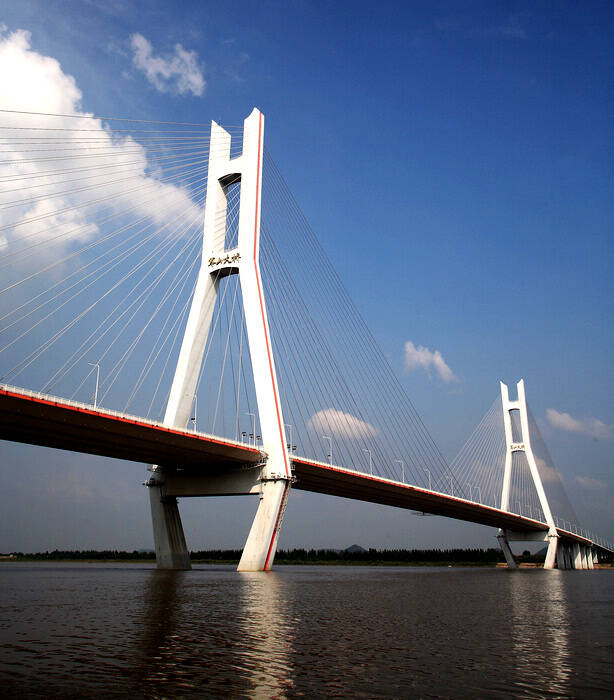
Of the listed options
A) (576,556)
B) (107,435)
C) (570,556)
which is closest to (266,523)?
(107,435)

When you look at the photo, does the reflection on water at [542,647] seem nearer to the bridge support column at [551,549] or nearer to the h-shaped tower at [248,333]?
the h-shaped tower at [248,333]

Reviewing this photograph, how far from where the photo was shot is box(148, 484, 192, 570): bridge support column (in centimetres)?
4003

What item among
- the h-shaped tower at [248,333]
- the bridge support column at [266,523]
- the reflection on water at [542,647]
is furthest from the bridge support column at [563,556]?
the reflection on water at [542,647]

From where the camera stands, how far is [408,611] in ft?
56.5

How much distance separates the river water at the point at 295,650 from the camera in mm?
7633

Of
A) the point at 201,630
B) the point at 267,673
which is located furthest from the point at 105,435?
the point at 267,673

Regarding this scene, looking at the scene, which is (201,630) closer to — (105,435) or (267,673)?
(267,673)

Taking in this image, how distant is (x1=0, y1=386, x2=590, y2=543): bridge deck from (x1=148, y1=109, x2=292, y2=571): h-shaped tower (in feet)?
4.64

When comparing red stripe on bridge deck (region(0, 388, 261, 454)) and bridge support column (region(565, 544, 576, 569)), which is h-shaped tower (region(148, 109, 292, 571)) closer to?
red stripe on bridge deck (region(0, 388, 261, 454))

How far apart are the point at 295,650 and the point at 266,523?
85.8ft

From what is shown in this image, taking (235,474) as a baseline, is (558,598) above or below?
below

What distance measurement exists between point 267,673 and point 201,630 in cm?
420

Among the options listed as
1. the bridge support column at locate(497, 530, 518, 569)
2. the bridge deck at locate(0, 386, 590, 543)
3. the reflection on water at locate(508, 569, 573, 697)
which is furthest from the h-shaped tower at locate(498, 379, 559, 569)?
the reflection on water at locate(508, 569, 573, 697)

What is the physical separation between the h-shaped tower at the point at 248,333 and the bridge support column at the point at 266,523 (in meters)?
0.05
